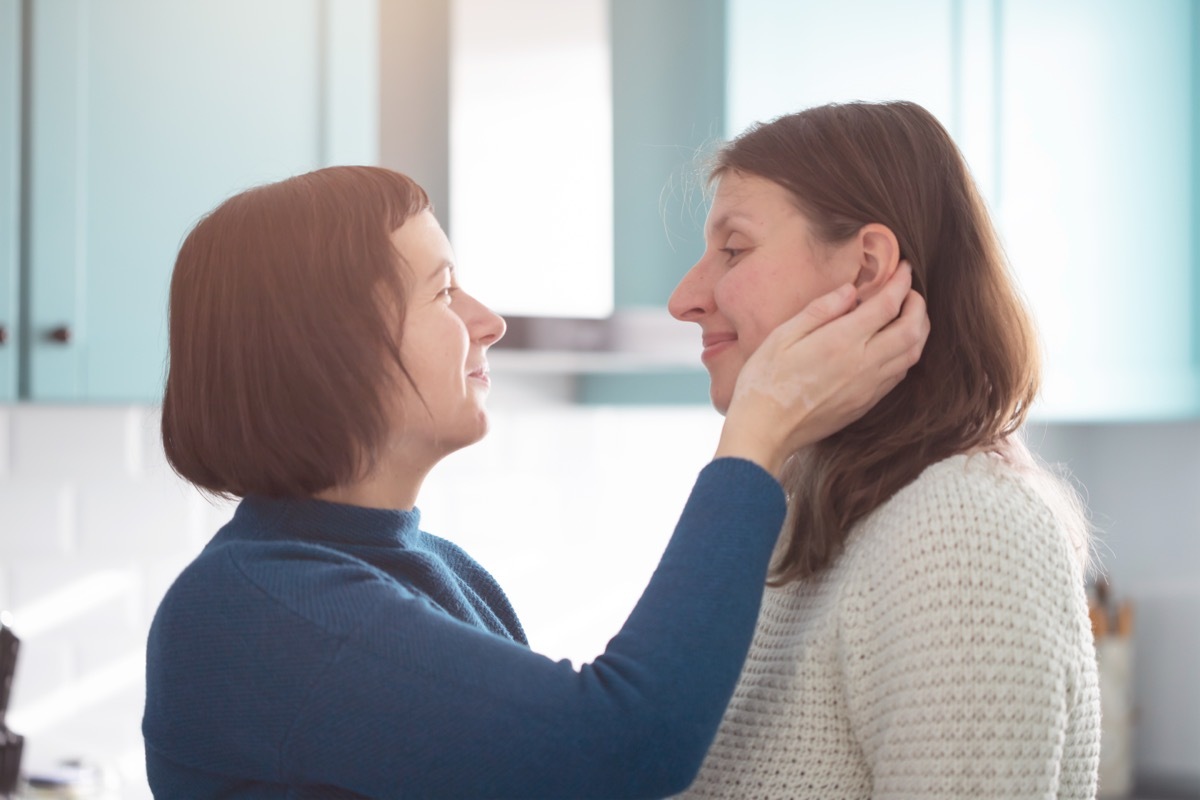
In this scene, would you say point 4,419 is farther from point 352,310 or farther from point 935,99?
point 935,99

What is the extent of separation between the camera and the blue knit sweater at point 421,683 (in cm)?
91

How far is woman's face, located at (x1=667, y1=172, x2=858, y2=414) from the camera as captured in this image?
1186mm

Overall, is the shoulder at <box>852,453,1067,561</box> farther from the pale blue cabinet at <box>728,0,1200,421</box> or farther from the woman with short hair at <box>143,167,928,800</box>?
the pale blue cabinet at <box>728,0,1200,421</box>

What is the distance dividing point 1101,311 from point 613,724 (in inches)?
80.7

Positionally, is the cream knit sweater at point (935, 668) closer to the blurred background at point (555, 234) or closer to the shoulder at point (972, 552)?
the shoulder at point (972, 552)

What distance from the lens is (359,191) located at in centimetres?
110

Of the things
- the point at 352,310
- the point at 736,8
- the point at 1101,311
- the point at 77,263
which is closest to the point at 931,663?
the point at 352,310

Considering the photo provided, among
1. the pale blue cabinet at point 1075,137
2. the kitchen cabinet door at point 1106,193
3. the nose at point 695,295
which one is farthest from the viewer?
the kitchen cabinet door at point 1106,193

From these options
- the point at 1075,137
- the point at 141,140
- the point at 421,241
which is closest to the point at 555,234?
the point at 141,140

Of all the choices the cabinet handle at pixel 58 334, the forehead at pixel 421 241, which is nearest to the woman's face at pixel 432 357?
the forehead at pixel 421 241

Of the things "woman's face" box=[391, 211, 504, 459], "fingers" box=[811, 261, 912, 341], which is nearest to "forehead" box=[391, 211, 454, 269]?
"woman's face" box=[391, 211, 504, 459]

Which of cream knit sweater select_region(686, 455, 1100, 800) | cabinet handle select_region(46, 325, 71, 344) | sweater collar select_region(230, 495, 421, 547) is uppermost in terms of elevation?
cabinet handle select_region(46, 325, 71, 344)

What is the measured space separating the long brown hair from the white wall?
1.28 metres

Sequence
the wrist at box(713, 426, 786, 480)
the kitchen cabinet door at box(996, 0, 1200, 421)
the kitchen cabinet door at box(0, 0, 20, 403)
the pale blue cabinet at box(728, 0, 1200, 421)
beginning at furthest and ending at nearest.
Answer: the kitchen cabinet door at box(996, 0, 1200, 421), the pale blue cabinet at box(728, 0, 1200, 421), the kitchen cabinet door at box(0, 0, 20, 403), the wrist at box(713, 426, 786, 480)
